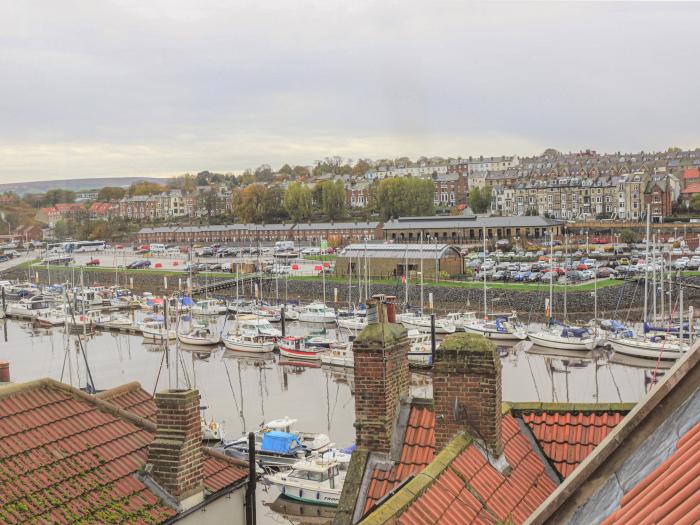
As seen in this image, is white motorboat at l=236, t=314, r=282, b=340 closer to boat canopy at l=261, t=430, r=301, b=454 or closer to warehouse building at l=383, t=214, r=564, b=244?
boat canopy at l=261, t=430, r=301, b=454

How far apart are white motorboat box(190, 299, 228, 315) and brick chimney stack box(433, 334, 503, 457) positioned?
53.7 meters

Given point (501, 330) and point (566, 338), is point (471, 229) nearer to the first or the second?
point (501, 330)

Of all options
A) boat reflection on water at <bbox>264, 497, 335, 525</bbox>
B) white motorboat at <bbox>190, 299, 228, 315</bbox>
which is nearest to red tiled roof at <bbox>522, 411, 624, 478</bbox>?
boat reflection on water at <bbox>264, 497, 335, 525</bbox>

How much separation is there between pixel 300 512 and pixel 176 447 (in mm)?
14009

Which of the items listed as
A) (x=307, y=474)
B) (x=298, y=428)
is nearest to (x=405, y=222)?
(x=298, y=428)

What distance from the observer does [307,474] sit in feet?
71.1

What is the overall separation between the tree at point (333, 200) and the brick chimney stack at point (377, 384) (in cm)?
11847

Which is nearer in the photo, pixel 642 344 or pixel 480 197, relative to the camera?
pixel 642 344

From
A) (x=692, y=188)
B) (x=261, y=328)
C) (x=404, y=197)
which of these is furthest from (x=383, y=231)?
(x=261, y=328)

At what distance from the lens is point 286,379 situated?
39.5 metres

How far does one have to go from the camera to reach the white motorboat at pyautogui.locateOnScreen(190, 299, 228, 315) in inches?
2427

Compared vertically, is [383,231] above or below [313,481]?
above

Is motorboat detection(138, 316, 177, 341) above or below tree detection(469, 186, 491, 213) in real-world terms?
below

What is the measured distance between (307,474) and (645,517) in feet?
64.0
